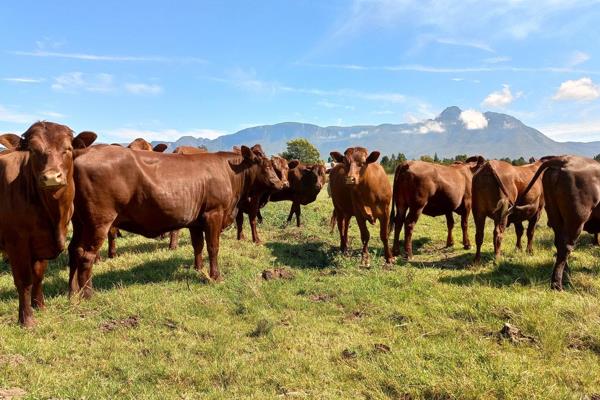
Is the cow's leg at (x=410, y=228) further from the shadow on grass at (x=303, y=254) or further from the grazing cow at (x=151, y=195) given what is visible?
the grazing cow at (x=151, y=195)

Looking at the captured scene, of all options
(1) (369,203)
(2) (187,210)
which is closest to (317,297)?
(2) (187,210)

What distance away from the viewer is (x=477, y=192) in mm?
9047

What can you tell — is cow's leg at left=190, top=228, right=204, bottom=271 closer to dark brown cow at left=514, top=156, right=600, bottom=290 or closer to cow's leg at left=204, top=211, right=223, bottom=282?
cow's leg at left=204, top=211, right=223, bottom=282

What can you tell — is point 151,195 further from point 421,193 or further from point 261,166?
point 421,193

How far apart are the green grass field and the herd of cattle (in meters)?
0.64

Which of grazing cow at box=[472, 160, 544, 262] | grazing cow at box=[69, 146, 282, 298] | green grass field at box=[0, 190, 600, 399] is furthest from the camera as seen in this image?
grazing cow at box=[472, 160, 544, 262]

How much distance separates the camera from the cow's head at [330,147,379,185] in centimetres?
862

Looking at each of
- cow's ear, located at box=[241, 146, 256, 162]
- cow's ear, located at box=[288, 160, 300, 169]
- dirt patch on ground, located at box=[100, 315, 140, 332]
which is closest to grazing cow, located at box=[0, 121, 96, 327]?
dirt patch on ground, located at box=[100, 315, 140, 332]

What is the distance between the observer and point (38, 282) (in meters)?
5.71

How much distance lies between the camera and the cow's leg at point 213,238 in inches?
299

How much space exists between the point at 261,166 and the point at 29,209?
4389 millimetres

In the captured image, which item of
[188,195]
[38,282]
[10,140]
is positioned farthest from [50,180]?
[188,195]

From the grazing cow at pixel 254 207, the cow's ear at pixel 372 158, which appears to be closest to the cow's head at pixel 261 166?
the grazing cow at pixel 254 207

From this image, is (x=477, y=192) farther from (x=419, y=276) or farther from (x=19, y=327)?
(x=19, y=327)
